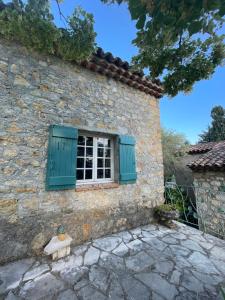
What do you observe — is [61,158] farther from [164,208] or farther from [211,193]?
[211,193]

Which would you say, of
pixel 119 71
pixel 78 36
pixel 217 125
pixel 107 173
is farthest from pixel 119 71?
pixel 217 125

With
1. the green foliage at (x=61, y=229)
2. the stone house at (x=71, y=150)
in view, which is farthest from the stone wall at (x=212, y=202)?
the green foliage at (x=61, y=229)

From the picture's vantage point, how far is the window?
11.8 feet

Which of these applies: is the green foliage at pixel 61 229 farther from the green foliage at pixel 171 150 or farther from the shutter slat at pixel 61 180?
the green foliage at pixel 171 150

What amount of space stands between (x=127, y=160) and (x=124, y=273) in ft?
7.47

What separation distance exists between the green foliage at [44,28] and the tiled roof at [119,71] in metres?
0.86

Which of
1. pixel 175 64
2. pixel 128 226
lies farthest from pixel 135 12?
pixel 128 226

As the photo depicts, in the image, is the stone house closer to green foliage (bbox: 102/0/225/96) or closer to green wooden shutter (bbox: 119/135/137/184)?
green wooden shutter (bbox: 119/135/137/184)

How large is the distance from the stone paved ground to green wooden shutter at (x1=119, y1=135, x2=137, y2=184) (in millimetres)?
1344

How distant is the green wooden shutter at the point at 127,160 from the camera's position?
3.90 metres

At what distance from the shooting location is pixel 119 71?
400 centimetres

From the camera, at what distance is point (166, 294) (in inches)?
77.9

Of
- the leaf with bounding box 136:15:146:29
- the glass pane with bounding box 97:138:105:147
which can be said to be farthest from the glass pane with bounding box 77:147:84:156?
the leaf with bounding box 136:15:146:29

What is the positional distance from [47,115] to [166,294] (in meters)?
3.26
